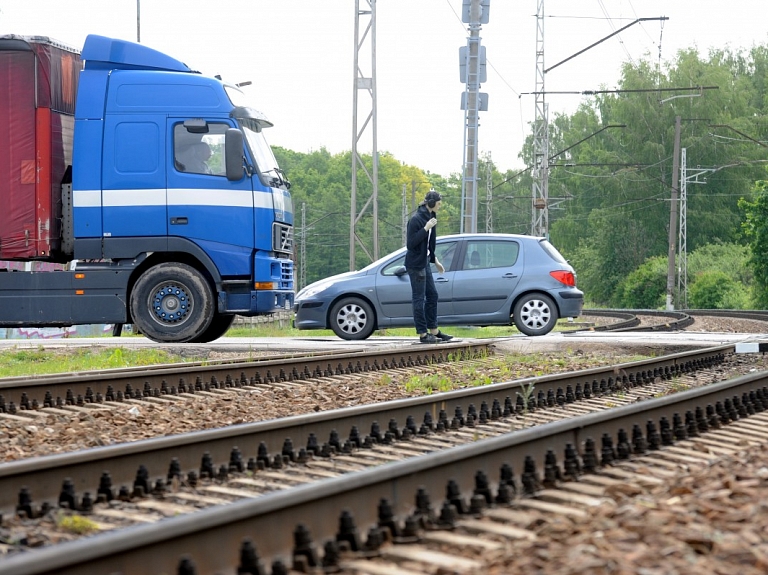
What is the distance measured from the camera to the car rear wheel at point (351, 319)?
1608 centimetres

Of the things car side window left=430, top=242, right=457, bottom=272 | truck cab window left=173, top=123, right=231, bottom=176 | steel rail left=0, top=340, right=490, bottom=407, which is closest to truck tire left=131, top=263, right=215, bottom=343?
truck cab window left=173, top=123, right=231, bottom=176

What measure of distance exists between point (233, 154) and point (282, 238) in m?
1.46

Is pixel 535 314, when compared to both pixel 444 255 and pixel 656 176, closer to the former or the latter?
pixel 444 255

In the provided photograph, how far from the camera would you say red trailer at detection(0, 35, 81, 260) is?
1307 cm

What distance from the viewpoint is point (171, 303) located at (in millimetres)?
13531

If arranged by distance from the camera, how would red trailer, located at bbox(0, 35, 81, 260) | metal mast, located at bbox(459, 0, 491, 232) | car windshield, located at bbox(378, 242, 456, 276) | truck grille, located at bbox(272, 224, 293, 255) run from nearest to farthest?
red trailer, located at bbox(0, 35, 81, 260) → truck grille, located at bbox(272, 224, 293, 255) → car windshield, located at bbox(378, 242, 456, 276) → metal mast, located at bbox(459, 0, 491, 232)

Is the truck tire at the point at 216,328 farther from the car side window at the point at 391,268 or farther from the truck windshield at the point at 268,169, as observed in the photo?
the car side window at the point at 391,268

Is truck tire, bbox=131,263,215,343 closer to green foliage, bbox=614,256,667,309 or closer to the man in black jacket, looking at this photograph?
the man in black jacket

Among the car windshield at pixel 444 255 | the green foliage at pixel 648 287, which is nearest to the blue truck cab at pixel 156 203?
the car windshield at pixel 444 255

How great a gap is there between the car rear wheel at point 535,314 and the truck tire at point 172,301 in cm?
472

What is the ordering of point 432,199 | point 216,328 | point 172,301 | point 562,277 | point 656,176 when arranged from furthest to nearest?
point 656,176 < point 562,277 < point 216,328 < point 432,199 < point 172,301

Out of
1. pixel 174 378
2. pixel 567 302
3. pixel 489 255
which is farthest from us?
pixel 489 255

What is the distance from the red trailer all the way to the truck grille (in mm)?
2598

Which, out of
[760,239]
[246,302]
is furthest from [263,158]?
[760,239]
